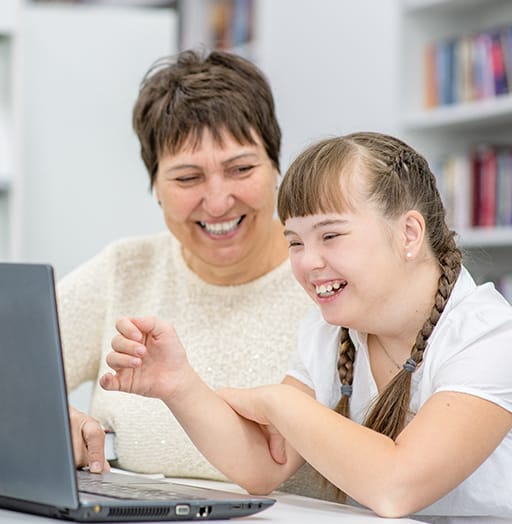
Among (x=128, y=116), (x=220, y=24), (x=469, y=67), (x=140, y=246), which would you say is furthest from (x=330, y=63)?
(x=140, y=246)

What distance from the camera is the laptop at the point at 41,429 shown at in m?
0.99

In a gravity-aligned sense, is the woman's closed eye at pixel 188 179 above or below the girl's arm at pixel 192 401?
above

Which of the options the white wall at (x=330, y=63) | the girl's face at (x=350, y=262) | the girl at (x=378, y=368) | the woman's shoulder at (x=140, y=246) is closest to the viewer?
the girl at (x=378, y=368)

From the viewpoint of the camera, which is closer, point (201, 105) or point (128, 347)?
point (128, 347)

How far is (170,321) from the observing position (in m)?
1.84

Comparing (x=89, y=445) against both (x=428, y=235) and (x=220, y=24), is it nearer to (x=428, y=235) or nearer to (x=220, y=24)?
(x=428, y=235)

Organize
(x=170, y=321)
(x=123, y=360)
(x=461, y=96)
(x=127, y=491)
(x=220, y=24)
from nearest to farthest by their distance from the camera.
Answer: (x=127, y=491) < (x=123, y=360) < (x=170, y=321) < (x=461, y=96) < (x=220, y=24)

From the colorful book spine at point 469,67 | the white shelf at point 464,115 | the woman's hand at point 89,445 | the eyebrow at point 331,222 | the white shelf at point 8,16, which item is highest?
the white shelf at point 8,16

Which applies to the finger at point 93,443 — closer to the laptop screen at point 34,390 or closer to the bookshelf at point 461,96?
the laptop screen at point 34,390

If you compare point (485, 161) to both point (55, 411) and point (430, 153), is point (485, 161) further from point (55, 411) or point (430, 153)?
point (55, 411)

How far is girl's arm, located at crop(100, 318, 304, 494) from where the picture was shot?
1262mm

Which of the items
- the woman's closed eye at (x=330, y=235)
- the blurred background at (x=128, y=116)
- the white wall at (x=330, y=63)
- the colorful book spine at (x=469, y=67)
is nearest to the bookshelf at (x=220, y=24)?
the white wall at (x=330, y=63)

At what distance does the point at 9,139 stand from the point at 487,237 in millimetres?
1401

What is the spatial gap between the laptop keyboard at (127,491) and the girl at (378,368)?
0.39ft
